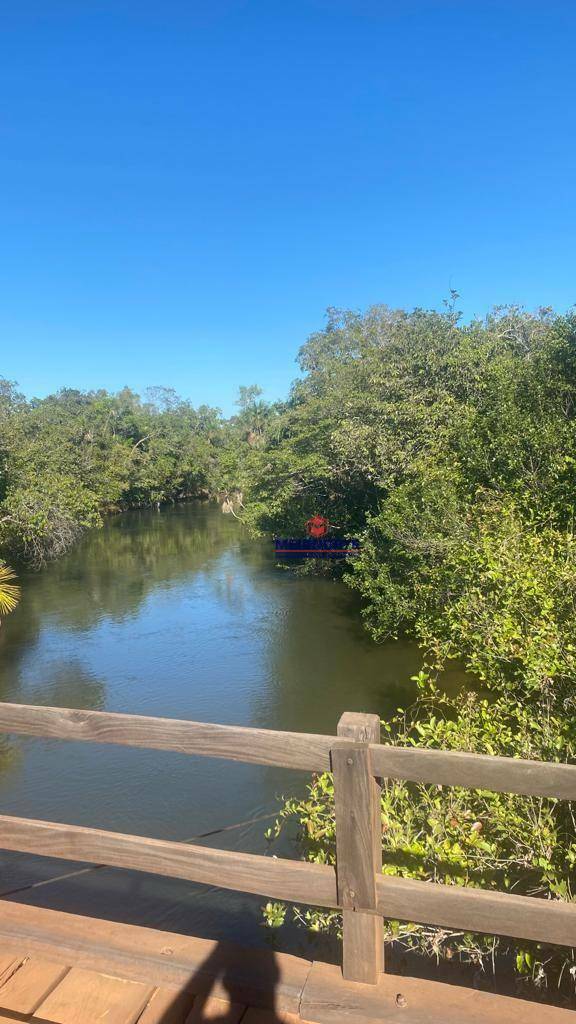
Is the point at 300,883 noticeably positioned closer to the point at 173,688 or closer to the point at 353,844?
the point at 353,844

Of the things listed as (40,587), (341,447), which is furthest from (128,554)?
(341,447)

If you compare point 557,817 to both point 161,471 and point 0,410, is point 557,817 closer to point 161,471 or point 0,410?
point 0,410

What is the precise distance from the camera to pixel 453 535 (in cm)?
1025

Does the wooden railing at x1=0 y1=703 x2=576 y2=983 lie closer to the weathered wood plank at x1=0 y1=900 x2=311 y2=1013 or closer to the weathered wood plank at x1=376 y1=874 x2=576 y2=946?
the weathered wood plank at x1=376 y1=874 x2=576 y2=946

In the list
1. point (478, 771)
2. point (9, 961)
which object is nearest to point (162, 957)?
point (9, 961)

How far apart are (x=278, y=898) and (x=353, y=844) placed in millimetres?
321

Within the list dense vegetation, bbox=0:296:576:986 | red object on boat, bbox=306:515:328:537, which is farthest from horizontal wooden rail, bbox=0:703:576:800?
red object on boat, bbox=306:515:328:537

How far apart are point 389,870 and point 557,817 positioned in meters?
1.51

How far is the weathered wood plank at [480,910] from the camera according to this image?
1968 mm

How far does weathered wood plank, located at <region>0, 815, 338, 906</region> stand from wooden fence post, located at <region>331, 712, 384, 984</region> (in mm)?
80

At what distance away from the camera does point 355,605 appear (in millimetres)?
17531

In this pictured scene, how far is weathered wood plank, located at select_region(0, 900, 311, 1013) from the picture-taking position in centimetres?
226

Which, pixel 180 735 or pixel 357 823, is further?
pixel 180 735

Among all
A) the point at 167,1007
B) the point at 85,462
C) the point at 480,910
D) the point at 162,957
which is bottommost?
the point at 167,1007
